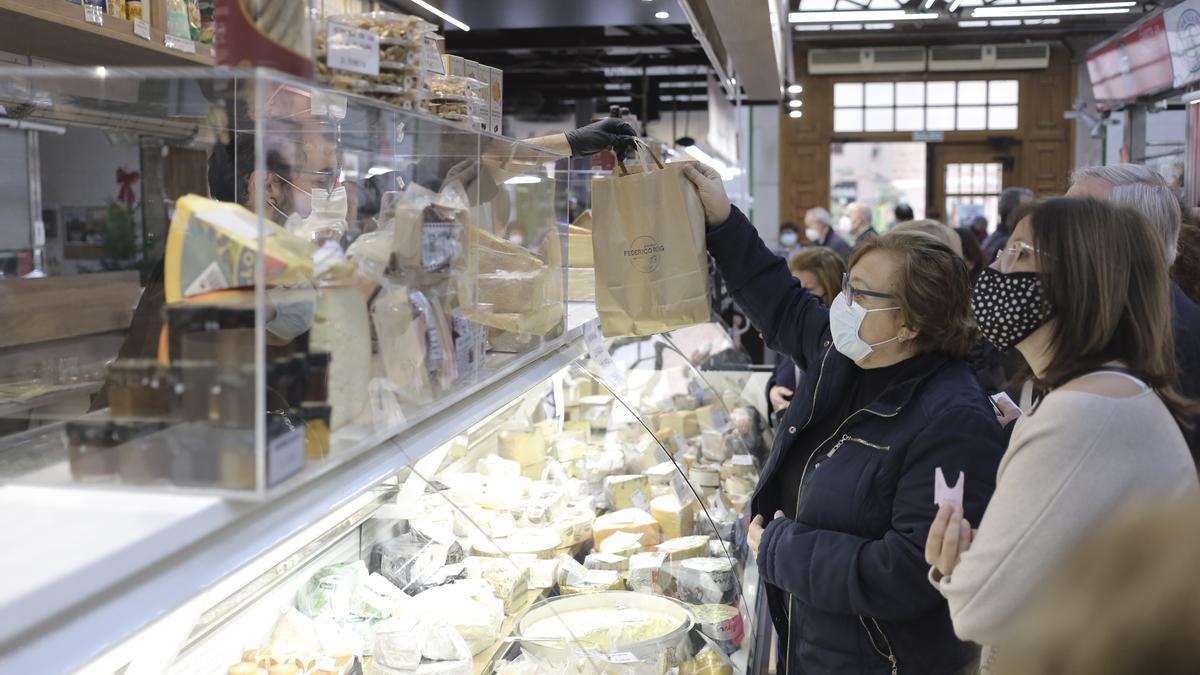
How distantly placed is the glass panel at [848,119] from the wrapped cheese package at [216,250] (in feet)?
45.2

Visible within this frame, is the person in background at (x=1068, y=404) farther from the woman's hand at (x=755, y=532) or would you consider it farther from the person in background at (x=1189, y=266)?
the person in background at (x=1189, y=266)

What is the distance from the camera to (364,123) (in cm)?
161

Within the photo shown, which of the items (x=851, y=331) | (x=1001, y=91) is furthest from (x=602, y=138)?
(x=1001, y=91)

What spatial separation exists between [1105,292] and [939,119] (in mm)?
13280

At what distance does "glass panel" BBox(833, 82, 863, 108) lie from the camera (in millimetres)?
14117

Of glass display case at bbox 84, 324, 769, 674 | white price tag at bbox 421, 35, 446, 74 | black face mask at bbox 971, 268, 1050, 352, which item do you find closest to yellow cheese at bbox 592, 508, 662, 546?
glass display case at bbox 84, 324, 769, 674

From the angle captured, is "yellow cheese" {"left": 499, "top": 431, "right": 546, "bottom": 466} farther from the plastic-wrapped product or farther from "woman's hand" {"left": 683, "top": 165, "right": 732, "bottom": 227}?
"woman's hand" {"left": 683, "top": 165, "right": 732, "bottom": 227}

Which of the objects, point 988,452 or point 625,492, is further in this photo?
point 625,492

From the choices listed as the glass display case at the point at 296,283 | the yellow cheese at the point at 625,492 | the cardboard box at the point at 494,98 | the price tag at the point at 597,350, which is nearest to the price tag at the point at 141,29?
the glass display case at the point at 296,283

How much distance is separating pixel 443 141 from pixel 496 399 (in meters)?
0.47

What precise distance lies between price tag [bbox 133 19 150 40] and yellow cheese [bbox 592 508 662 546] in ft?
6.36

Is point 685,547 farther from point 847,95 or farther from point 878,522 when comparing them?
point 847,95

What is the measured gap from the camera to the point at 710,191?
248cm

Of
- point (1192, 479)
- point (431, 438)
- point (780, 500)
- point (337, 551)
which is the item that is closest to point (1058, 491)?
point (1192, 479)
